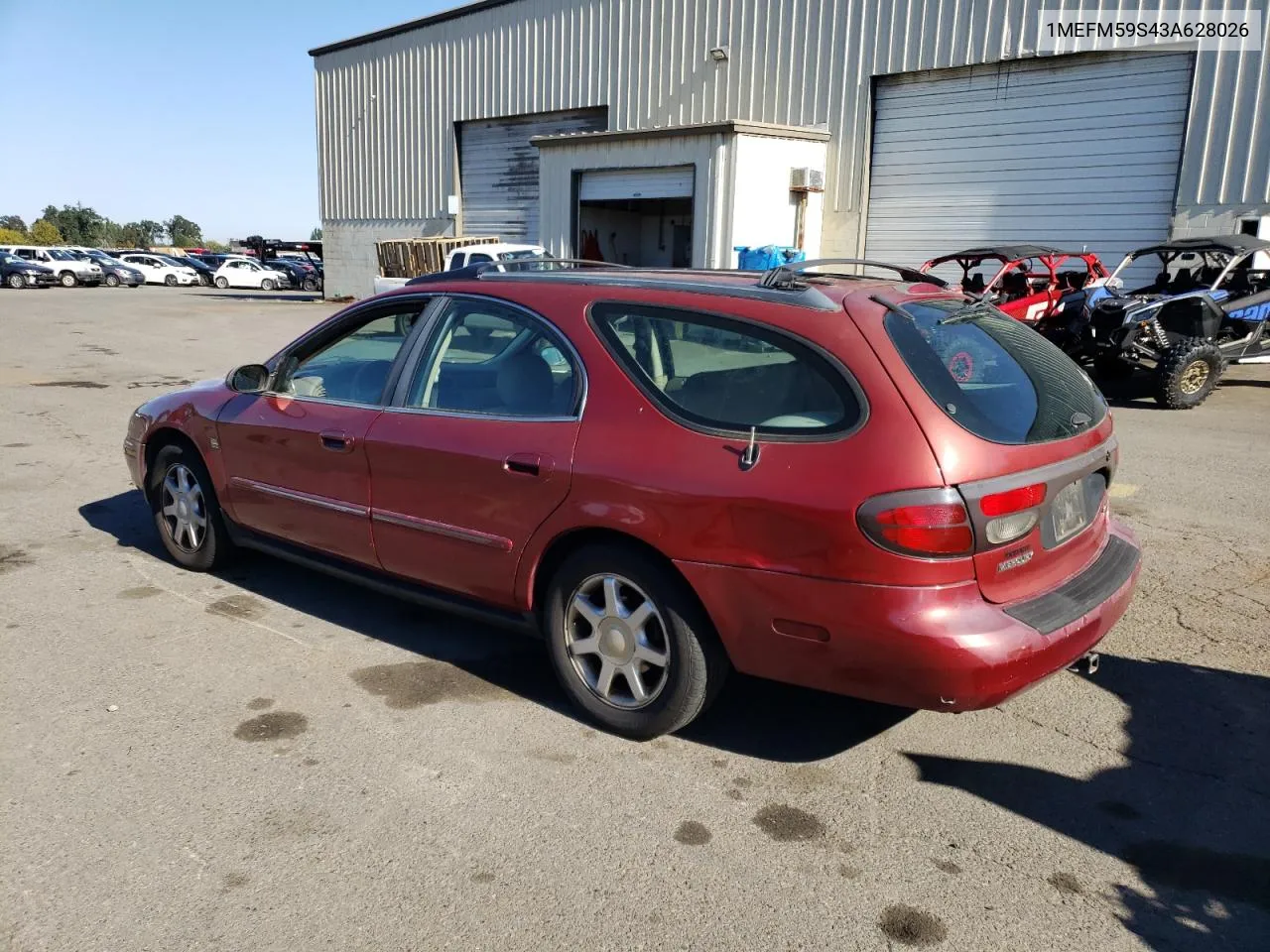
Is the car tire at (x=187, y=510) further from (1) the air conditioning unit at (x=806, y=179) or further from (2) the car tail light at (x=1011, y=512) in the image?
(1) the air conditioning unit at (x=806, y=179)

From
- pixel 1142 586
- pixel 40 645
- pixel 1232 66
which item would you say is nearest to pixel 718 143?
pixel 1232 66

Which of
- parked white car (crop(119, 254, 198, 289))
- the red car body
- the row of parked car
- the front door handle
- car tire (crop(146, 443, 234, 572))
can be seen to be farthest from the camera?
parked white car (crop(119, 254, 198, 289))

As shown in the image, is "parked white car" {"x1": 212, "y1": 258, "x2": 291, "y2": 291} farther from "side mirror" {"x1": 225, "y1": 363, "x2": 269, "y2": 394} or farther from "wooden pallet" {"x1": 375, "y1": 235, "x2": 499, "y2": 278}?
"side mirror" {"x1": 225, "y1": 363, "x2": 269, "y2": 394}

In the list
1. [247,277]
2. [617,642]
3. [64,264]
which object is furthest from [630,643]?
[64,264]

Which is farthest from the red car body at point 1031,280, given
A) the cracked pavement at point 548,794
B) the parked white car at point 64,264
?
the parked white car at point 64,264

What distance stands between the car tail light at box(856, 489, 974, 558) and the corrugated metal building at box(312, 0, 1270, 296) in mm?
14127

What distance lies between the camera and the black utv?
11.0 meters

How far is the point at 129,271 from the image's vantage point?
46.7 metres

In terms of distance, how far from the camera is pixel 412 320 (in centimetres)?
427

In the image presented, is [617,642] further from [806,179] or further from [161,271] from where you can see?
[161,271]

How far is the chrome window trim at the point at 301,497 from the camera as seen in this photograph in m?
4.24

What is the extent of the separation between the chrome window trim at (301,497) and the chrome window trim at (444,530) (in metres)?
0.13

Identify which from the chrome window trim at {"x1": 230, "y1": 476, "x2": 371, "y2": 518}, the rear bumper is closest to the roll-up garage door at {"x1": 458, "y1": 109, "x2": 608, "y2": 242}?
the chrome window trim at {"x1": 230, "y1": 476, "x2": 371, "y2": 518}

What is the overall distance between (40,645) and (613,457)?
107 inches
